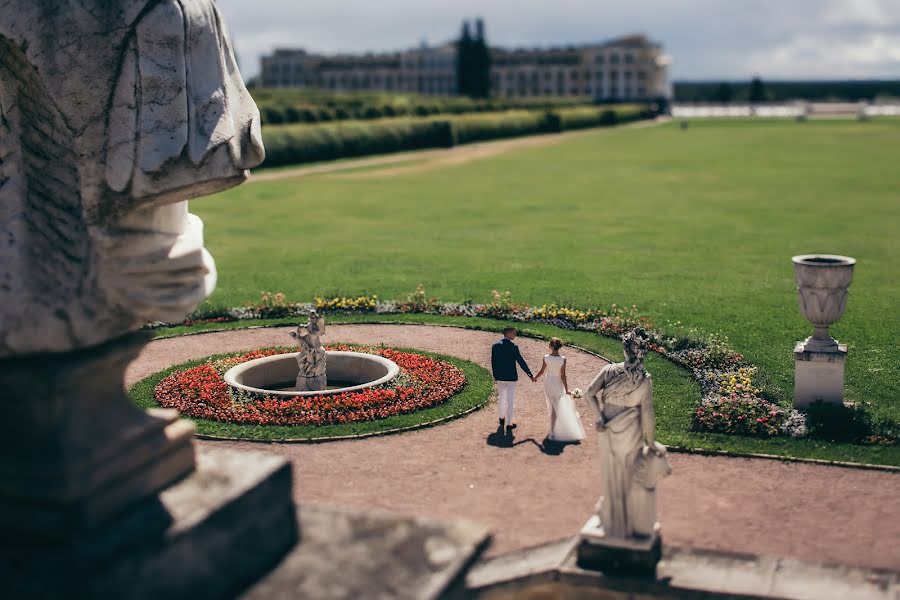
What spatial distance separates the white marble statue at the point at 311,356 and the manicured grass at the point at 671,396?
1.58 m

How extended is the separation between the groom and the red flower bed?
3.93 ft

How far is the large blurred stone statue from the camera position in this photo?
18.5 ft

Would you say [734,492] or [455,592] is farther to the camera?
[734,492]

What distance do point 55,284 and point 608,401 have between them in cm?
468

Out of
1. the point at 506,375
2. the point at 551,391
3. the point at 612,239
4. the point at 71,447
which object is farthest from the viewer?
the point at 612,239

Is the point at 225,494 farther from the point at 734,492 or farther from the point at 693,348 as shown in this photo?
the point at 693,348

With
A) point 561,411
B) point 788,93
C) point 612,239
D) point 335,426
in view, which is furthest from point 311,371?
A: point 788,93

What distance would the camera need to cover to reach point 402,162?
5369 cm

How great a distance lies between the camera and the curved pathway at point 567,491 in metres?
9.73

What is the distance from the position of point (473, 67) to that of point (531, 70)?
54461mm

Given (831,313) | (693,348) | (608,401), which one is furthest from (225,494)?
(693,348)

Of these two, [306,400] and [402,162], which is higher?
[402,162]

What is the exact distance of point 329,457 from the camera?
467 inches

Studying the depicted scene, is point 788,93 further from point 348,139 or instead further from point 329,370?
point 329,370
